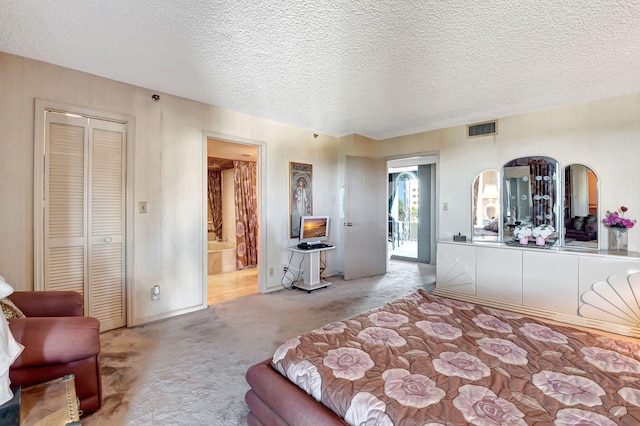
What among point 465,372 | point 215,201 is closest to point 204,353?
point 465,372

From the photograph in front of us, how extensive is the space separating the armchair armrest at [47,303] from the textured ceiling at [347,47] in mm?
1887

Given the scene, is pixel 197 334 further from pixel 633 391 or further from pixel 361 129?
pixel 361 129

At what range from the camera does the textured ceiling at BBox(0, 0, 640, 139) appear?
1.89 metres

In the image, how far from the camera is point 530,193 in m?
3.97

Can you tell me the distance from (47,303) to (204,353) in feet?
3.83

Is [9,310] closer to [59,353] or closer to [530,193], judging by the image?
[59,353]

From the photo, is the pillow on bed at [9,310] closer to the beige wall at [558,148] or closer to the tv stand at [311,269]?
the tv stand at [311,269]

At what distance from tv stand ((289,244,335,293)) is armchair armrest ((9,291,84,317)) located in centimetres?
275

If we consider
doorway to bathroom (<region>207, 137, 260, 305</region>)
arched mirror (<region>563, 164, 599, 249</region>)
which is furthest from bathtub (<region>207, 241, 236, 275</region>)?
arched mirror (<region>563, 164, 599, 249</region>)

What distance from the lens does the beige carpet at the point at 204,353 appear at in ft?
5.92

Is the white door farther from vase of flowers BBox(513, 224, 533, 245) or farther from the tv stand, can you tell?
vase of flowers BBox(513, 224, 533, 245)

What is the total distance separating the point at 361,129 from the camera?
4.86 metres

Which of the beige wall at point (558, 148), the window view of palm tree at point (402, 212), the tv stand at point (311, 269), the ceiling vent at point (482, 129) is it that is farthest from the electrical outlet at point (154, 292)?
the window view of palm tree at point (402, 212)

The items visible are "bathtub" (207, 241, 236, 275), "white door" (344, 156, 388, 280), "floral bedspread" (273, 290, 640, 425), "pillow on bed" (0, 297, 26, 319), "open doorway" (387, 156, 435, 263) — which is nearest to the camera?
"floral bedspread" (273, 290, 640, 425)
